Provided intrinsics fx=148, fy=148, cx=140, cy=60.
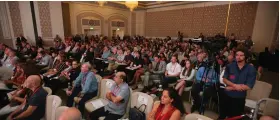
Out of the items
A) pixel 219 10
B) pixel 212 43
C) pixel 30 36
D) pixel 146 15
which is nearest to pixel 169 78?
pixel 212 43

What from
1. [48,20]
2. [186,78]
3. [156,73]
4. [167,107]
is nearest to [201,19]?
[156,73]

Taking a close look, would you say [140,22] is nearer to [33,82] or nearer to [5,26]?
[5,26]

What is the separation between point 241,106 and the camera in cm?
206

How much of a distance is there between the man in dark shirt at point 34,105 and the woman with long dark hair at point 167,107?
148 centimetres

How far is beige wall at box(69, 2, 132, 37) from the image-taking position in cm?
1131

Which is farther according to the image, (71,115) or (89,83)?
(89,83)

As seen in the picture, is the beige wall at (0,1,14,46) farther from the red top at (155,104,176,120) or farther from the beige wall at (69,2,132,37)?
the red top at (155,104,176,120)

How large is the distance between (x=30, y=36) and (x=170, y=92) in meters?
11.1

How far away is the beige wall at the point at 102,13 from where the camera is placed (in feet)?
37.1

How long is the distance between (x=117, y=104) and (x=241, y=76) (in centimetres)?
175

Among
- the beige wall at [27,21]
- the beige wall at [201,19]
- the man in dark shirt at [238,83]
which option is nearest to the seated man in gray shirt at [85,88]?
the man in dark shirt at [238,83]

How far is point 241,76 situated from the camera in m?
1.97

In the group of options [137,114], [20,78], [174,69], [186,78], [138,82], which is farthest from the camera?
[138,82]

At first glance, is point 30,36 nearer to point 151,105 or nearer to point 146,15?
point 146,15
